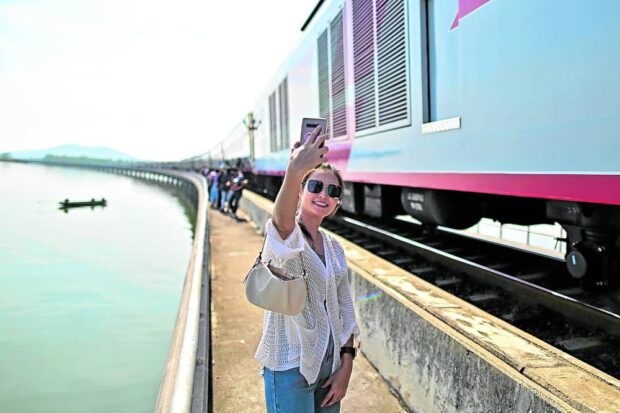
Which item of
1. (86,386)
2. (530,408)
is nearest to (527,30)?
(530,408)

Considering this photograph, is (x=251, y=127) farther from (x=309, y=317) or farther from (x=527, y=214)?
(x=309, y=317)

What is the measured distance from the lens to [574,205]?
Answer: 338cm

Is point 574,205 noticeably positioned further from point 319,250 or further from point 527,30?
point 319,250

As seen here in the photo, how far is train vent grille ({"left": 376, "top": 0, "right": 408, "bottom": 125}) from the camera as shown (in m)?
4.83

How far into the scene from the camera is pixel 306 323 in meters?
1.86

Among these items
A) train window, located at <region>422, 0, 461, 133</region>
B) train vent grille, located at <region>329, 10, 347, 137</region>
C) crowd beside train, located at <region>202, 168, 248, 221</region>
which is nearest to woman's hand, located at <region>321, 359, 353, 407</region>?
train window, located at <region>422, 0, 461, 133</region>

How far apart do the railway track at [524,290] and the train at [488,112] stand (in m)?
0.26

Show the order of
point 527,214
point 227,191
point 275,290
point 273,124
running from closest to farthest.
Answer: point 275,290 → point 527,214 → point 273,124 → point 227,191

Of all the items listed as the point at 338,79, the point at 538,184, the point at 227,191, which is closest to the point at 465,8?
the point at 538,184

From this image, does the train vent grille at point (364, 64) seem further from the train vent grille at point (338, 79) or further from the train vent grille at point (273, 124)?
the train vent grille at point (273, 124)

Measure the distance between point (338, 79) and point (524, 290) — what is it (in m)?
4.01

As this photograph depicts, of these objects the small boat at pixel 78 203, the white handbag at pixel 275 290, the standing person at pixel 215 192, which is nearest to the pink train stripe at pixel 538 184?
the white handbag at pixel 275 290

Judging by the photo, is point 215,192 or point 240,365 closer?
point 240,365

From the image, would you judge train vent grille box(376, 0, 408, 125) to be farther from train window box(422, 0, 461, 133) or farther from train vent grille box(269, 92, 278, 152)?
train vent grille box(269, 92, 278, 152)
